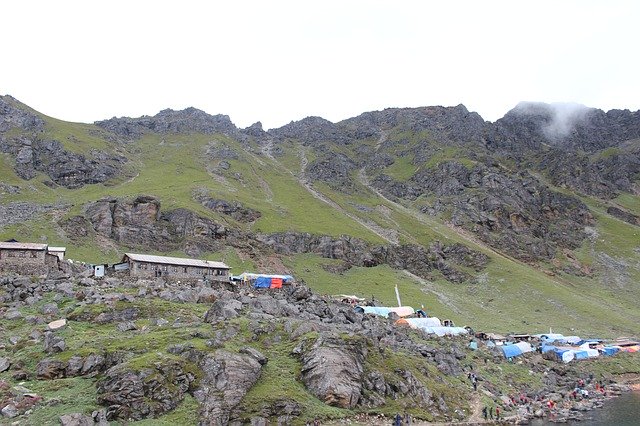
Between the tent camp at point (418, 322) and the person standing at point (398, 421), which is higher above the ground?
the person standing at point (398, 421)

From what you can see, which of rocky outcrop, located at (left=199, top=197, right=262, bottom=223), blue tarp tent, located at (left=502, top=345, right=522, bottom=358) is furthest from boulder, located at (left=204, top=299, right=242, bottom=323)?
rocky outcrop, located at (left=199, top=197, right=262, bottom=223)

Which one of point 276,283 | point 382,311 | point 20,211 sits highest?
point 20,211

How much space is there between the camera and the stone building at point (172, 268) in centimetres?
8450

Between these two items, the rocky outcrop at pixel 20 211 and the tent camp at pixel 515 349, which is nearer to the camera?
the tent camp at pixel 515 349

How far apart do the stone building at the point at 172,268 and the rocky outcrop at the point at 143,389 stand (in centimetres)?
4414

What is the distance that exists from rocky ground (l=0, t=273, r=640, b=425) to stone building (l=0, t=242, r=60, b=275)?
19.3 ft

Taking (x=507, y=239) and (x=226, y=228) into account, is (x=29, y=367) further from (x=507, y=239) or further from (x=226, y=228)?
(x=507, y=239)

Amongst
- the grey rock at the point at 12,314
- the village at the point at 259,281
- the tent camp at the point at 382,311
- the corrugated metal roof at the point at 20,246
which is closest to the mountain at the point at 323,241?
the village at the point at 259,281

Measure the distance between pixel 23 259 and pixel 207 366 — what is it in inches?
1741

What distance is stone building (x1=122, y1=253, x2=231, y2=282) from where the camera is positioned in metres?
84.5

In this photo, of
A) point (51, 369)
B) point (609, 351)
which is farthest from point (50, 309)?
point (609, 351)

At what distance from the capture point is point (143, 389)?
40531mm

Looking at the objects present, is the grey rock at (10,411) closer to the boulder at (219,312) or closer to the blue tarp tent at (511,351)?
the boulder at (219,312)

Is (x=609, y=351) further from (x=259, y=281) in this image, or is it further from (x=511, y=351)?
(x=259, y=281)
